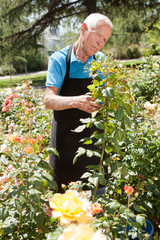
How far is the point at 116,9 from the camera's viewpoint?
9367mm

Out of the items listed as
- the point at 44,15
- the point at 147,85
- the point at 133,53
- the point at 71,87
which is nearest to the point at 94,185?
the point at 71,87

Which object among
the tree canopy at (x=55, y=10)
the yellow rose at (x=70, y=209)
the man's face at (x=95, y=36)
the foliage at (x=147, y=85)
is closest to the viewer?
the yellow rose at (x=70, y=209)

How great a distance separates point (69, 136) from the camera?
155cm

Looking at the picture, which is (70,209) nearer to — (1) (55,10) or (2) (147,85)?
(2) (147,85)

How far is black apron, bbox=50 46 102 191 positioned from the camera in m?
1.50

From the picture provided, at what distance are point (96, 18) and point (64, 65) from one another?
309 mm

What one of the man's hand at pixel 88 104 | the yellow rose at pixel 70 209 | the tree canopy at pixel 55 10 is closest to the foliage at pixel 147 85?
the man's hand at pixel 88 104

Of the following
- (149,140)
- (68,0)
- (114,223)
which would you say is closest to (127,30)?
(68,0)

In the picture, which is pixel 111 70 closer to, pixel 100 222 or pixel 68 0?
pixel 100 222

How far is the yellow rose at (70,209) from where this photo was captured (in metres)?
0.62

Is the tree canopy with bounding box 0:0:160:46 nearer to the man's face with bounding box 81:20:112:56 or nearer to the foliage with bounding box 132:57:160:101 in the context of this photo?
the foliage with bounding box 132:57:160:101

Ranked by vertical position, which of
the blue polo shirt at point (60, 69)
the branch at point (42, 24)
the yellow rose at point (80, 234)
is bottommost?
the yellow rose at point (80, 234)

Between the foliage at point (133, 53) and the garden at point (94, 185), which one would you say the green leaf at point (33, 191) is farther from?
the foliage at point (133, 53)

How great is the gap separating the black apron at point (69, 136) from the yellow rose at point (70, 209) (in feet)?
2.80
